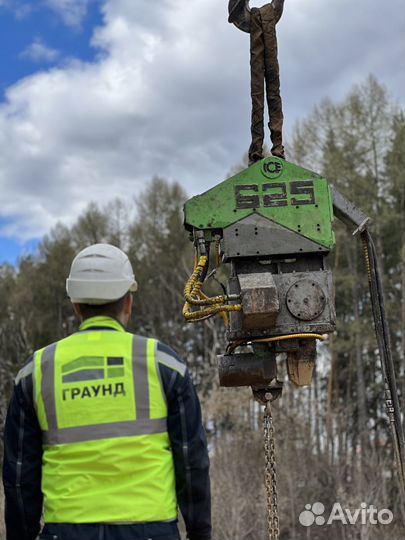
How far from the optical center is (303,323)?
411 centimetres

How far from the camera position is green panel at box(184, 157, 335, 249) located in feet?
13.9

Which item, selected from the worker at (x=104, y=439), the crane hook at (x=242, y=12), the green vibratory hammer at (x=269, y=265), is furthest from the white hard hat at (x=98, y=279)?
the crane hook at (x=242, y=12)

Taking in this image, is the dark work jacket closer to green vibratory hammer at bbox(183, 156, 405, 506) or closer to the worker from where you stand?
the worker

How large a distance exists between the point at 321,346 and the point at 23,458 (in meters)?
19.9

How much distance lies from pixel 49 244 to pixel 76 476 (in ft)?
92.6

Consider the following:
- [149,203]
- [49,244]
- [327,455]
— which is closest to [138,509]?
[327,455]

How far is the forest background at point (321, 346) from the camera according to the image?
57.1 feet

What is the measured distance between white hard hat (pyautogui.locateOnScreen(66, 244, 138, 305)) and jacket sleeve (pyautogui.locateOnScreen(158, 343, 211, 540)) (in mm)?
264

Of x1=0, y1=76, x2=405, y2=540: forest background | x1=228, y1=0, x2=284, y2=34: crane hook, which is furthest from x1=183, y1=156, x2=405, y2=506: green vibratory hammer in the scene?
x1=0, y1=76, x2=405, y2=540: forest background

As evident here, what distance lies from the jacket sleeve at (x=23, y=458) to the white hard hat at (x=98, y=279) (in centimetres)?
30

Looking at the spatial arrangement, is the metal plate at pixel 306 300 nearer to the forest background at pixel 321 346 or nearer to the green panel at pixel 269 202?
the green panel at pixel 269 202

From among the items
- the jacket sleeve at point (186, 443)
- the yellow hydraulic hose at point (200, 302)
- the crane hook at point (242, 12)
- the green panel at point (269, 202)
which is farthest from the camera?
the crane hook at point (242, 12)

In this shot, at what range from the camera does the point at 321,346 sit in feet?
72.0

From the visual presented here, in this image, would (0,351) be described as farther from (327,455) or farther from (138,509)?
(138,509)
